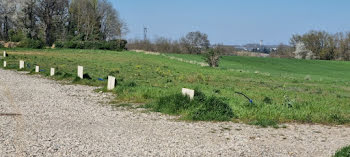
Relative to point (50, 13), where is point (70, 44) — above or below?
below

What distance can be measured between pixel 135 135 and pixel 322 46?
9139cm

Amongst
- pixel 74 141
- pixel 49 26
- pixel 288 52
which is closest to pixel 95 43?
pixel 49 26

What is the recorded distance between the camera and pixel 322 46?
3652 inches

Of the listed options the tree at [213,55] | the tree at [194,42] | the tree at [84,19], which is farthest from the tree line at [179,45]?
the tree at [213,55]

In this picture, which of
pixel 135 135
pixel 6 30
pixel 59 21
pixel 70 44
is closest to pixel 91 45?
pixel 70 44

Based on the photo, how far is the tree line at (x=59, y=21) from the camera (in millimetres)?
77188

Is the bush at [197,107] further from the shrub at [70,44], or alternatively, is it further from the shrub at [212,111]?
the shrub at [70,44]

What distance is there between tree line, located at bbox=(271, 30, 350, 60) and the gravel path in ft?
282

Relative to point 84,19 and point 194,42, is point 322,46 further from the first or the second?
point 84,19

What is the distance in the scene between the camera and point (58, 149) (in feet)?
21.9

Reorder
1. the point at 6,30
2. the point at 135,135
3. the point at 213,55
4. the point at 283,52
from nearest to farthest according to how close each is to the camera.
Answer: the point at 135,135 < the point at 213,55 < the point at 6,30 < the point at 283,52

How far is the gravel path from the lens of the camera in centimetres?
678

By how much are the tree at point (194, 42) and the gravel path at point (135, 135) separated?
261ft

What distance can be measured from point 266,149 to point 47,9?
255ft
